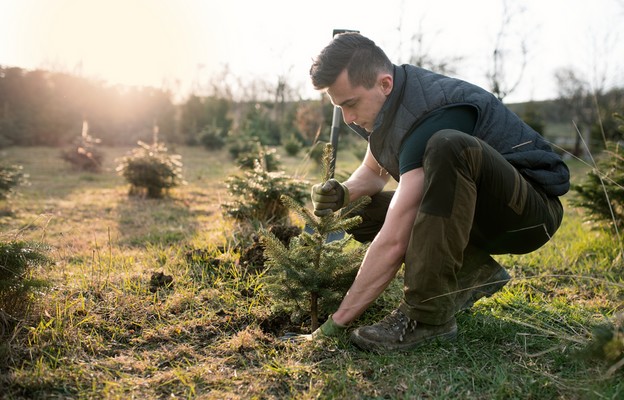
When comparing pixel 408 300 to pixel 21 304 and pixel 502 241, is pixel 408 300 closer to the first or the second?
pixel 502 241

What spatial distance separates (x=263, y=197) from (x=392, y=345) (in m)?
2.71

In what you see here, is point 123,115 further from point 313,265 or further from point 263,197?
point 313,265

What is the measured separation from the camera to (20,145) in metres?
15.5

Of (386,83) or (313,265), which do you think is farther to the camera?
(313,265)

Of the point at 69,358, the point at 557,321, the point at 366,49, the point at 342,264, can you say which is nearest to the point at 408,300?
the point at 342,264

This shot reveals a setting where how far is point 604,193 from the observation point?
434cm

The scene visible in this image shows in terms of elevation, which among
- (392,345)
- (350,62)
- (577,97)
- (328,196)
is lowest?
(392,345)

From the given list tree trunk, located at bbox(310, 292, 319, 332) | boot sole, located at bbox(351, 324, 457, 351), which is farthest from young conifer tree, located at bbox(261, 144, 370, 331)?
boot sole, located at bbox(351, 324, 457, 351)

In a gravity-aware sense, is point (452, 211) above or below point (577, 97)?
below

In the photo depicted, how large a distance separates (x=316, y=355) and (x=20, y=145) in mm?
16662

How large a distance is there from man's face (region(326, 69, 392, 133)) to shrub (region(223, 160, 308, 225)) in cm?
226

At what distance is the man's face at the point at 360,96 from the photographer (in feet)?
7.68

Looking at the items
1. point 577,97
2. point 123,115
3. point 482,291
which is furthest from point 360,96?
point 577,97

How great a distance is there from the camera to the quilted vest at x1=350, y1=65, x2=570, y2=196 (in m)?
2.32
